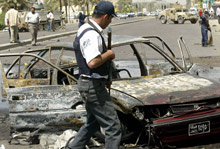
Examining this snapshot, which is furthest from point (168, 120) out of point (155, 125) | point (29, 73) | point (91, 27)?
point (29, 73)

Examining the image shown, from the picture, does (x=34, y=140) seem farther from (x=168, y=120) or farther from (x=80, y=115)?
(x=168, y=120)

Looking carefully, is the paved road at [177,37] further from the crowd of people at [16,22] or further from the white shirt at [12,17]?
the white shirt at [12,17]

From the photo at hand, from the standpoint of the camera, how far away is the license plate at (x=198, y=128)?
488 cm

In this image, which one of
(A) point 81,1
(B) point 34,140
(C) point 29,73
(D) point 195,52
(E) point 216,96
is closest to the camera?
(E) point 216,96

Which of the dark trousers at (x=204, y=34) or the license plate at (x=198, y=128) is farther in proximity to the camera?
the dark trousers at (x=204, y=34)

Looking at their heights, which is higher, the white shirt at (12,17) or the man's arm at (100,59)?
the man's arm at (100,59)

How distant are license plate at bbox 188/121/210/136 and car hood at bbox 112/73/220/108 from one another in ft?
0.87

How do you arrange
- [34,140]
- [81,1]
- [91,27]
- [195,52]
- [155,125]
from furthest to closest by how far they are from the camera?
[81,1] < [195,52] < [34,140] < [155,125] < [91,27]

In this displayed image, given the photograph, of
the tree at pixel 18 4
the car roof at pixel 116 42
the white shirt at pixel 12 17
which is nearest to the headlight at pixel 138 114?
the car roof at pixel 116 42

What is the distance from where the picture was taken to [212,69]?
12.1m

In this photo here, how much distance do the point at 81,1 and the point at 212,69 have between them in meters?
97.3

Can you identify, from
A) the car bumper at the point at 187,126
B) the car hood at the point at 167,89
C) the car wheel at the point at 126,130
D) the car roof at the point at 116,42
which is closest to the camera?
the car bumper at the point at 187,126

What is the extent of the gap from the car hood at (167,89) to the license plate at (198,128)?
265 millimetres

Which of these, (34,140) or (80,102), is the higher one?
(80,102)
